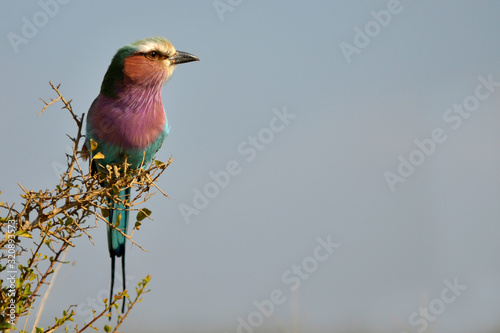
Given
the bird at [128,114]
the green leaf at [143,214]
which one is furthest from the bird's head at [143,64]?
the green leaf at [143,214]

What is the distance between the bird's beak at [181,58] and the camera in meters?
3.55

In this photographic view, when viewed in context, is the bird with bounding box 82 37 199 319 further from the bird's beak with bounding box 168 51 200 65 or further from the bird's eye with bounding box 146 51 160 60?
the bird's beak with bounding box 168 51 200 65

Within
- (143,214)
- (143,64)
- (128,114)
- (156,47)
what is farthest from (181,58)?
(143,214)

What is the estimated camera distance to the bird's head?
3279mm

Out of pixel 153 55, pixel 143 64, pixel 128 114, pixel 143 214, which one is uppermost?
pixel 153 55

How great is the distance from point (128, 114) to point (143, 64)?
0.37 meters

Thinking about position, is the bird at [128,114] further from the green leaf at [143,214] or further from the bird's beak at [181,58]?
the green leaf at [143,214]

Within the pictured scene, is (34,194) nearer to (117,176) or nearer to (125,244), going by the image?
(117,176)

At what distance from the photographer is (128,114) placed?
322 cm

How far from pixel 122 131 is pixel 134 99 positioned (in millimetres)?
224

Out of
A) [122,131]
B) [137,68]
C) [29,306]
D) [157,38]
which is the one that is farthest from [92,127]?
[29,306]

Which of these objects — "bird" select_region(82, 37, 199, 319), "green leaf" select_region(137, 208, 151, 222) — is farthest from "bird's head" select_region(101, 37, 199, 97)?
"green leaf" select_region(137, 208, 151, 222)

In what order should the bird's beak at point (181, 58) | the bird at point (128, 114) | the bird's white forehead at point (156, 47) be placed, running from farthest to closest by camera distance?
the bird's beak at point (181, 58)
the bird's white forehead at point (156, 47)
the bird at point (128, 114)

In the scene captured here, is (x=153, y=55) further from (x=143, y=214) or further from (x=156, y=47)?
(x=143, y=214)
